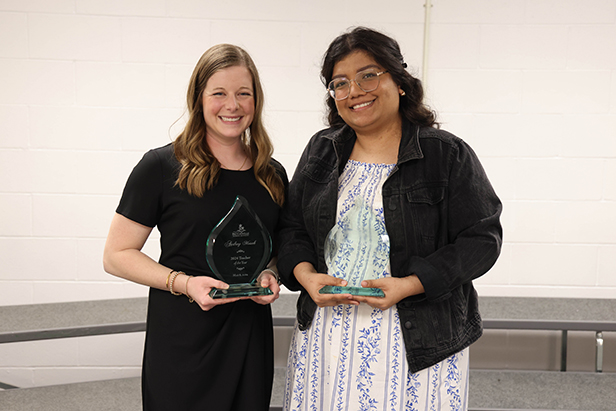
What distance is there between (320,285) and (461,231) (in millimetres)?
369

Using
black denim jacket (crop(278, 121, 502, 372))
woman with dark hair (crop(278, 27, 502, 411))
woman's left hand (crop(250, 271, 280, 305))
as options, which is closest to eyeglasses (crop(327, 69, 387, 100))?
woman with dark hair (crop(278, 27, 502, 411))

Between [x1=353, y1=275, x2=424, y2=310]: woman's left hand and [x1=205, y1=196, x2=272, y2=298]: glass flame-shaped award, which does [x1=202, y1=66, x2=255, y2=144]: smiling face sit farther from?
[x1=353, y1=275, x2=424, y2=310]: woman's left hand

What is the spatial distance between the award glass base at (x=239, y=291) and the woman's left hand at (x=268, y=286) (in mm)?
14

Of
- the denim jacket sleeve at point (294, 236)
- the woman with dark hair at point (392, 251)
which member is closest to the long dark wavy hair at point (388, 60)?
the woman with dark hair at point (392, 251)

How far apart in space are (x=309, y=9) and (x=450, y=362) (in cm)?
198

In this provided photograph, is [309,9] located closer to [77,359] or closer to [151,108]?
[151,108]

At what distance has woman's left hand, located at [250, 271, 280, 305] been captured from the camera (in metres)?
1.30

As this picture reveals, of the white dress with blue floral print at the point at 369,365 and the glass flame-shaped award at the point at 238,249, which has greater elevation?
the glass flame-shaped award at the point at 238,249

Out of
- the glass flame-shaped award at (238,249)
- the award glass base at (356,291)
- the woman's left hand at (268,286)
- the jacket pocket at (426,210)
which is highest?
the jacket pocket at (426,210)

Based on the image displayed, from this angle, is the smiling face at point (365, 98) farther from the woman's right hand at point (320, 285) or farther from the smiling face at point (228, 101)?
the woman's right hand at point (320, 285)

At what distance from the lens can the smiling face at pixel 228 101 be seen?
1.34m

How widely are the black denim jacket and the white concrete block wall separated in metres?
1.48

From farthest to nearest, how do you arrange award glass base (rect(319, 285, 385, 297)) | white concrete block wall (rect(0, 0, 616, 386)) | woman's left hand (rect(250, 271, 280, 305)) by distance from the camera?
white concrete block wall (rect(0, 0, 616, 386)), woman's left hand (rect(250, 271, 280, 305)), award glass base (rect(319, 285, 385, 297))

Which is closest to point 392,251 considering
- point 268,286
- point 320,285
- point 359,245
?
point 359,245
